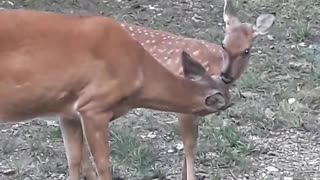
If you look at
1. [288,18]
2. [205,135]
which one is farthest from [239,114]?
[288,18]

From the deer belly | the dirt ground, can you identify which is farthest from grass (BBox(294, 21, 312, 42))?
the deer belly

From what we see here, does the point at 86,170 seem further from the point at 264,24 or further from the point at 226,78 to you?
the point at 264,24

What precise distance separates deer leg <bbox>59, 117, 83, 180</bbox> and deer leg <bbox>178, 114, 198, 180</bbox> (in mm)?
703

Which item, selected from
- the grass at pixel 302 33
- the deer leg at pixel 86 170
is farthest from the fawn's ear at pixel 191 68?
the grass at pixel 302 33

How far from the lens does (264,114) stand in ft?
24.4

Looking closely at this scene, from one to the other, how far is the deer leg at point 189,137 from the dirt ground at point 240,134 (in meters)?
0.23

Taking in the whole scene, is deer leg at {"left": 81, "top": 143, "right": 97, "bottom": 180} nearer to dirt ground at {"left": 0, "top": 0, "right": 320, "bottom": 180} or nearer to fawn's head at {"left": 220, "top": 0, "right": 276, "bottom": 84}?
dirt ground at {"left": 0, "top": 0, "right": 320, "bottom": 180}

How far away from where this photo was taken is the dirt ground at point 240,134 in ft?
20.8

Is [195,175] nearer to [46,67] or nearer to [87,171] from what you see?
[87,171]

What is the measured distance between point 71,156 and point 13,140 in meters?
1.20

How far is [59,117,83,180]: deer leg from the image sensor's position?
5.61 meters

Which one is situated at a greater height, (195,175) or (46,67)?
(46,67)

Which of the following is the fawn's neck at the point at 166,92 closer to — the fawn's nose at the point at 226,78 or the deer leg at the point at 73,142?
the fawn's nose at the point at 226,78

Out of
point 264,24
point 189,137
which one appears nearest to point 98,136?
point 189,137
